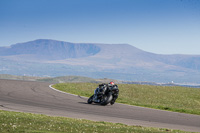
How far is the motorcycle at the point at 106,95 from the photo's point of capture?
963 inches

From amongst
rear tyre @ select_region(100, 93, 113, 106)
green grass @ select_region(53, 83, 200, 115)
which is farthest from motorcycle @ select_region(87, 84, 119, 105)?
green grass @ select_region(53, 83, 200, 115)

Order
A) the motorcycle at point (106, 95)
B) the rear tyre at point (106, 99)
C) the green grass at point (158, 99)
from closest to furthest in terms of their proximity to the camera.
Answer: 1. the rear tyre at point (106, 99)
2. the motorcycle at point (106, 95)
3. the green grass at point (158, 99)

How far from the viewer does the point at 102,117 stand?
60.8ft

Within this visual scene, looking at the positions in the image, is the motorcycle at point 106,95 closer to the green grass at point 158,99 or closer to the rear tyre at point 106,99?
the rear tyre at point 106,99

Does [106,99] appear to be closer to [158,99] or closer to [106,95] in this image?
[106,95]

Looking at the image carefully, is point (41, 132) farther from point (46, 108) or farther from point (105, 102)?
point (105, 102)

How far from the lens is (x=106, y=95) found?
24.8 m

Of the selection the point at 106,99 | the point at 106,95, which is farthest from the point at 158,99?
the point at 106,99

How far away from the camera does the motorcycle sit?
80.2 feet

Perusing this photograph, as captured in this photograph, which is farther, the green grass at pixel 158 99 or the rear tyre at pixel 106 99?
the green grass at pixel 158 99

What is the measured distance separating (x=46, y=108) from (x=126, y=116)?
538cm

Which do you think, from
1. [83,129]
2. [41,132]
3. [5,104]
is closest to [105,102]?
[5,104]

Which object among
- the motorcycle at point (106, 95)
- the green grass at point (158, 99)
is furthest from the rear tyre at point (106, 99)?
the green grass at point (158, 99)

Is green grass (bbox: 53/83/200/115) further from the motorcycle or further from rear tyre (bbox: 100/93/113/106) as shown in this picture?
rear tyre (bbox: 100/93/113/106)
